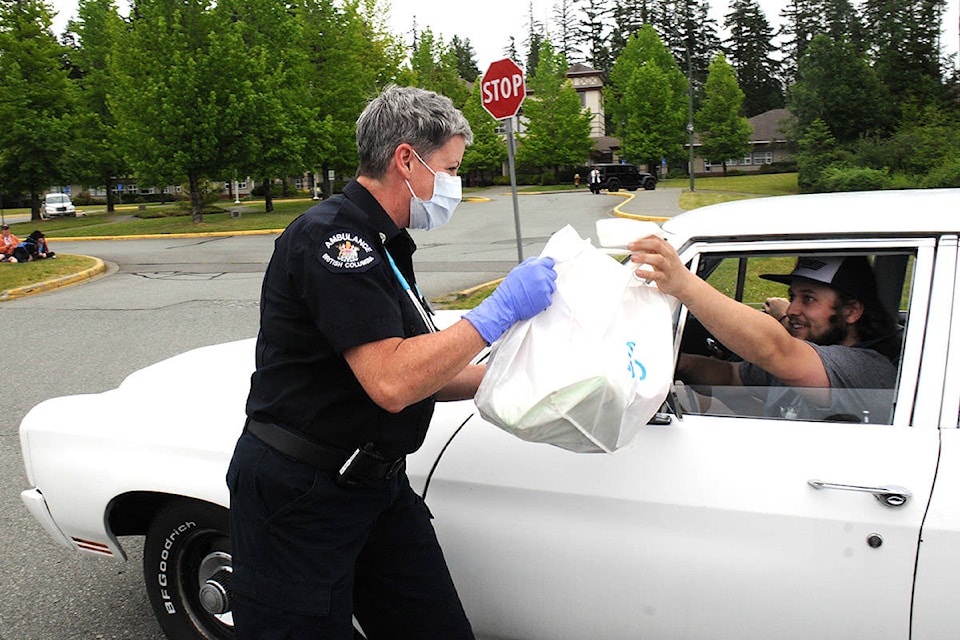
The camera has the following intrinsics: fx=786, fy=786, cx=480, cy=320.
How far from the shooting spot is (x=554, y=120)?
50500 millimetres

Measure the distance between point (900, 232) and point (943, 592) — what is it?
889 millimetres

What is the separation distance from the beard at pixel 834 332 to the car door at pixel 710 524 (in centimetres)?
43

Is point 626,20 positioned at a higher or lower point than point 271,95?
higher

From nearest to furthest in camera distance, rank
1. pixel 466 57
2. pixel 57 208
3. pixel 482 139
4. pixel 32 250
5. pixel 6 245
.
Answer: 1. pixel 6 245
2. pixel 32 250
3. pixel 57 208
4. pixel 482 139
5. pixel 466 57

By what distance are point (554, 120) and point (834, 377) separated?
5019cm

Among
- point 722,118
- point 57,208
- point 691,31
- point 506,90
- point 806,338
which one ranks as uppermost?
point 691,31

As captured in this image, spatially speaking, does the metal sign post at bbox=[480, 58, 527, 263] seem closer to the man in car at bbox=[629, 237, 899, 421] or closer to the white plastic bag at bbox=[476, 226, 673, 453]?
the man in car at bbox=[629, 237, 899, 421]

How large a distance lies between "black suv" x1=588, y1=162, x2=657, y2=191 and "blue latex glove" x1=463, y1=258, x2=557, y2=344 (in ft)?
135

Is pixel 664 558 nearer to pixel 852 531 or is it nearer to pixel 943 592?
pixel 852 531

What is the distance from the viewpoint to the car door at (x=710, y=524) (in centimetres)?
190

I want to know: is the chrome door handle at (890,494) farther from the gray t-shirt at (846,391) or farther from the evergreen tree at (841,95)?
the evergreen tree at (841,95)

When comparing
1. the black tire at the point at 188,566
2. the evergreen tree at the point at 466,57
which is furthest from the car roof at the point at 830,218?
the evergreen tree at the point at 466,57

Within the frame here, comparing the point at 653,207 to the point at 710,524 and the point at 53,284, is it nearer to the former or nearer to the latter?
the point at 53,284

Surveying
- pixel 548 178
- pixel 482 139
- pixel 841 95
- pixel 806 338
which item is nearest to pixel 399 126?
pixel 806 338
